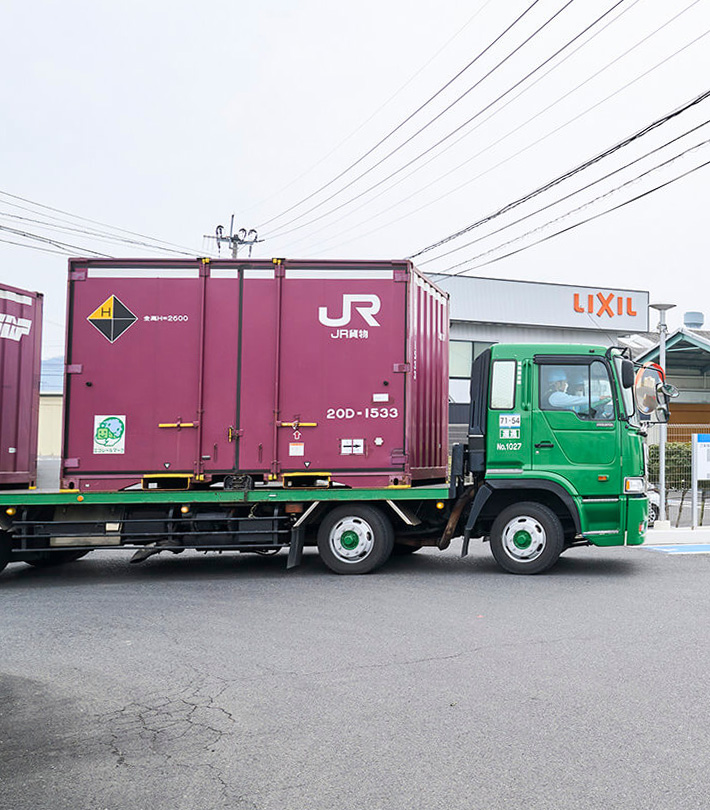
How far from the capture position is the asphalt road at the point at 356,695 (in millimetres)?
3922

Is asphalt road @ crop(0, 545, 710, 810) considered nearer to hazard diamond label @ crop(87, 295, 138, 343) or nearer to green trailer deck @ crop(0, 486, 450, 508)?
green trailer deck @ crop(0, 486, 450, 508)

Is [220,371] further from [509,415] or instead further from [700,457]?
[700,457]

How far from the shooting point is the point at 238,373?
9781 mm

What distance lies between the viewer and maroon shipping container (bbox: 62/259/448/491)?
9703 mm

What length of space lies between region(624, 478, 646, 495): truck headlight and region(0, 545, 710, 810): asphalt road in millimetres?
1101

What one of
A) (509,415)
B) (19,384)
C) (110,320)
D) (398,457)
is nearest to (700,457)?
(509,415)

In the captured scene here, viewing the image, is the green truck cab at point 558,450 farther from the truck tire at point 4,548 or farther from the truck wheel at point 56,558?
the truck tire at point 4,548

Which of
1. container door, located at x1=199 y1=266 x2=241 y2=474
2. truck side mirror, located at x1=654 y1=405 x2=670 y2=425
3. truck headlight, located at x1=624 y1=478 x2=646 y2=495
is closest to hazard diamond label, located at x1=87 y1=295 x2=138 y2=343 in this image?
container door, located at x1=199 y1=266 x2=241 y2=474

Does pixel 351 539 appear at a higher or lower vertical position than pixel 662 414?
lower

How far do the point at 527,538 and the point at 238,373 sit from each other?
4082 millimetres

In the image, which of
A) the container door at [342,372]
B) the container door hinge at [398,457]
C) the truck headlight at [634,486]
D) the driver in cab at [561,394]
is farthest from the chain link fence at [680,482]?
the container door at [342,372]

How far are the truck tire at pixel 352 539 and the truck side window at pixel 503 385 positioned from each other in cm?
204

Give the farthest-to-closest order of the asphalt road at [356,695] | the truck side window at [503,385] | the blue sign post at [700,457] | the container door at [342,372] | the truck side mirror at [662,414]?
1. the blue sign post at [700,457]
2. the truck side mirror at [662,414]
3. the truck side window at [503,385]
4. the container door at [342,372]
5. the asphalt road at [356,695]

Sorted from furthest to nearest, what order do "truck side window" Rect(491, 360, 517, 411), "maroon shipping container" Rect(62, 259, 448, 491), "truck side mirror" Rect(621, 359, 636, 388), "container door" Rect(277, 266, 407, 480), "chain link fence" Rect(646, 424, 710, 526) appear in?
"chain link fence" Rect(646, 424, 710, 526) → "truck side window" Rect(491, 360, 517, 411) → "truck side mirror" Rect(621, 359, 636, 388) → "container door" Rect(277, 266, 407, 480) → "maroon shipping container" Rect(62, 259, 448, 491)
